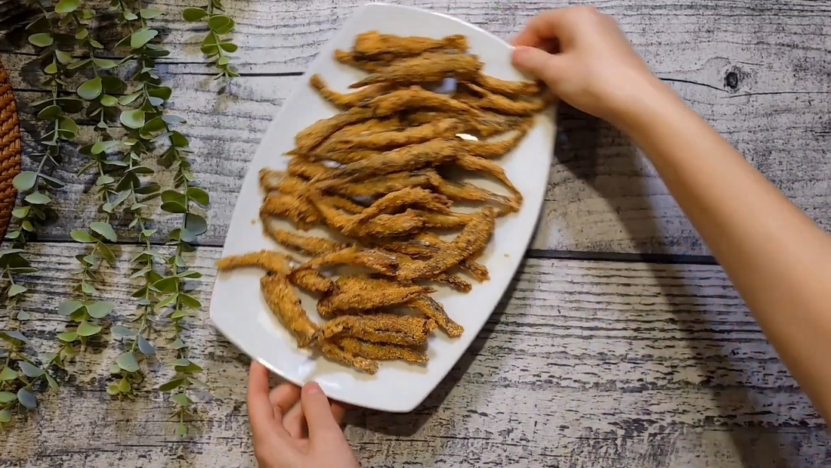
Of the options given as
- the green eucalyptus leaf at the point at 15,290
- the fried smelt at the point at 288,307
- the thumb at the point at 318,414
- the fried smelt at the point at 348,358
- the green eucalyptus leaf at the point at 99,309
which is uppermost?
the fried smelt at the point at 348,358

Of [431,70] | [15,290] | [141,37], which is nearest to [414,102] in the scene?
[431,70]

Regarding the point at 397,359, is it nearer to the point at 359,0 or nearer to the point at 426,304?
the point at 426,304

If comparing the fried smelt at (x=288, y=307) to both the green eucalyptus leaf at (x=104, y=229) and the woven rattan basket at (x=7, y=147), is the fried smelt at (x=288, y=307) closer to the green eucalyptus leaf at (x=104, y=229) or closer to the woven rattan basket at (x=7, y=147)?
the green eucalyptus leaf at (x=104, y=229)

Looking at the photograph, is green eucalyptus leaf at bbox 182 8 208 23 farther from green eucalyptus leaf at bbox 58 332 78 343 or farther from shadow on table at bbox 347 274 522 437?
shadow on table at bbox 347 274 522 437

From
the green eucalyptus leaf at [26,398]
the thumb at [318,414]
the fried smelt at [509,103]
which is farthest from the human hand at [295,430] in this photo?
the fried smelt at [509,103]

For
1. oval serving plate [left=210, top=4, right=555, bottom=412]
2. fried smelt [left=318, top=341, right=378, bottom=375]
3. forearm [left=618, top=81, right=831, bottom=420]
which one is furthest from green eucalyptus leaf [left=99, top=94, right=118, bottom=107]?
forearm [left=618, top=81, right=831, bottom=420]

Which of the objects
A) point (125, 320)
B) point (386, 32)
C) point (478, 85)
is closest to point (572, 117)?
point (478, 85)

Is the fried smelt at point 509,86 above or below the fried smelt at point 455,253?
above
